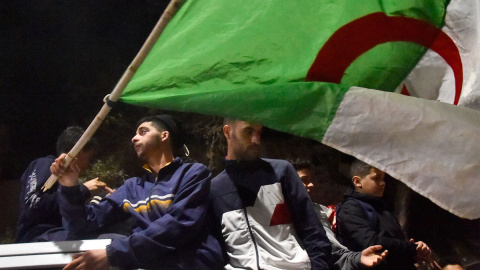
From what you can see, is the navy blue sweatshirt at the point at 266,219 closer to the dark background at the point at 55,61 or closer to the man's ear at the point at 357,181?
the man's ear at the point at 357,181

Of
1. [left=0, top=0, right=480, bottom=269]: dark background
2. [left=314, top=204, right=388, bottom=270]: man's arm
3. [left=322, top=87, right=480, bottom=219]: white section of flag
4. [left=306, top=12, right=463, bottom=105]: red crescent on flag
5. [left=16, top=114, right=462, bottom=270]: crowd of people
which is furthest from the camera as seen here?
[left=0, top=0, right=480, bottom=269]: dark background

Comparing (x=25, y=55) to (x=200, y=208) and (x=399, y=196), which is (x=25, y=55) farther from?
(x=399, y=196)

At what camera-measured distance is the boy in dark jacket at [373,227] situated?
263 cm

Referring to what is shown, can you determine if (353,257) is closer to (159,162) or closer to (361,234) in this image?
(361,234)

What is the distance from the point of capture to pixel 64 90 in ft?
17.0

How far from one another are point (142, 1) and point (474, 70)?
12.6 feet

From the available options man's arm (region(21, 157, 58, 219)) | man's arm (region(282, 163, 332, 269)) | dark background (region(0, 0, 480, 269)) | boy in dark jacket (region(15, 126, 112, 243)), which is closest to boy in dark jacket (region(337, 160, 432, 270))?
man's arm (region(282, 163, 332, 269))

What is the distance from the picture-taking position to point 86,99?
203 inches

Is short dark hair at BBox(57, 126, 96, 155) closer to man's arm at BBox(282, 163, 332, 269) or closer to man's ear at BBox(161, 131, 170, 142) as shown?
man's ear at BBox(161, 131, 170, 142)

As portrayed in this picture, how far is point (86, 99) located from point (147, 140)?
2.69 m

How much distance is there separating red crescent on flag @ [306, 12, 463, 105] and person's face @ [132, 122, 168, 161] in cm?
89

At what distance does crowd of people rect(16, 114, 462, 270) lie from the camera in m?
2.28

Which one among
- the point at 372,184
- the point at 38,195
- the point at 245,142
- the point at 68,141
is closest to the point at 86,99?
the point at 68,141

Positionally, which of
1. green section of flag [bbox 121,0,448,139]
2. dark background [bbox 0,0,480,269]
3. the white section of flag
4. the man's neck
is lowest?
dark background [bbox 0,0,480,269]
